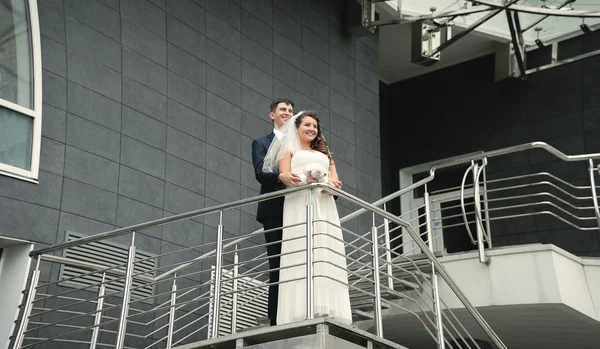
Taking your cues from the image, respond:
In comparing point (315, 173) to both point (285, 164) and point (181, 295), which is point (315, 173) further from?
point (181, 295)

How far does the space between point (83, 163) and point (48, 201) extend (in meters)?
0.55

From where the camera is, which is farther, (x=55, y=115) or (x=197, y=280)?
(x=197, y=280)

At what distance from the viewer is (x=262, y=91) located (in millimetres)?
9406

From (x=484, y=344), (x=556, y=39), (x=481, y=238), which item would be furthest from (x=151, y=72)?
(x=556, y=39)

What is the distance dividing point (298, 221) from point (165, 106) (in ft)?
11.3


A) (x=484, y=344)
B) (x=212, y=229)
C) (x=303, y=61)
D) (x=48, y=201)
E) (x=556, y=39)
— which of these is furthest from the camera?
(x=556, y=39)

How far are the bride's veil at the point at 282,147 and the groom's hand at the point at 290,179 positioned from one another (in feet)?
0.83

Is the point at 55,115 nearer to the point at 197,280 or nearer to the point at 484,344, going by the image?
the point at 197,280

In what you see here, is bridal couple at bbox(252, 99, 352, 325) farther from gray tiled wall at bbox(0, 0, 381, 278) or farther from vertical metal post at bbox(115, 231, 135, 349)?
gray tiled wall at bbox(0, 0, 381, 278)

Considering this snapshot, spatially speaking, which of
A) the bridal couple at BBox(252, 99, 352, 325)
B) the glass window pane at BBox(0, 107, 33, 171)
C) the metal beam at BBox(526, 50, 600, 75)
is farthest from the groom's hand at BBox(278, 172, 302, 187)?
the metal beam at BBox(526, 50, 600, 75)

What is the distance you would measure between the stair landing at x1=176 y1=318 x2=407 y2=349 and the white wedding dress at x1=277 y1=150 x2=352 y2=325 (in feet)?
0.79

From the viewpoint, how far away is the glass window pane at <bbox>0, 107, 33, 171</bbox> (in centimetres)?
653

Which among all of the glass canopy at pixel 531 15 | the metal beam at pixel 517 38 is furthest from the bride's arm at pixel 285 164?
the metal beam at pixel 517 38

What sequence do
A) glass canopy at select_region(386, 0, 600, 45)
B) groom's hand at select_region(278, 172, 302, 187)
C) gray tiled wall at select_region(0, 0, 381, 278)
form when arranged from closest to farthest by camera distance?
groom's hand at select_region(278, 172, 302, 187), gray tiled wall at select_region(0, 0, 381, 278), glass canopy at select_region(386, 0, 600, 45)
